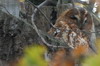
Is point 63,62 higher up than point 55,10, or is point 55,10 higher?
point 63,62

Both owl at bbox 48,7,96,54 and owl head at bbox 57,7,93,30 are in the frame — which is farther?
owl head at bbox 57,7,93,30

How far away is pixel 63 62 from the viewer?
114 centimetres

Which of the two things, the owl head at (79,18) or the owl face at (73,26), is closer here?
the owl face at (73,26)

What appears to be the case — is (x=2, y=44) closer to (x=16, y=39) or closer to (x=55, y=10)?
(x=16, y=39)

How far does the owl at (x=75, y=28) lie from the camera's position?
270cm

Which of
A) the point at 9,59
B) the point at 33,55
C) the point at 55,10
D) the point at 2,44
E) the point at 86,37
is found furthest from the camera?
the point at 55,10

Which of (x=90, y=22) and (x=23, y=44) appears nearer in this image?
(x=90, y=22)

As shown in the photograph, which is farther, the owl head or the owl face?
the owl head

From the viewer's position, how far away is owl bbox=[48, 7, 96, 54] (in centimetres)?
270

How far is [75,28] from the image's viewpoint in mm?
3002

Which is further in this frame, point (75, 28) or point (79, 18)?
point (79, 18)

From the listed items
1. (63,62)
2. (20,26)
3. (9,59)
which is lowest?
(9,59)

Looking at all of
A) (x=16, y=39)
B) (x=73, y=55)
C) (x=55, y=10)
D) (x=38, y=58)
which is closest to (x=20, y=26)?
(x=16, y=39)

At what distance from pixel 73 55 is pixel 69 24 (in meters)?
1.99
